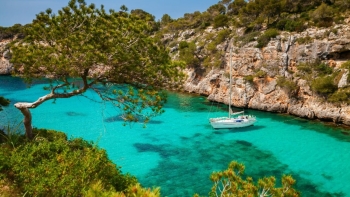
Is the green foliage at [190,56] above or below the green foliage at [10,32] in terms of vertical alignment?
below

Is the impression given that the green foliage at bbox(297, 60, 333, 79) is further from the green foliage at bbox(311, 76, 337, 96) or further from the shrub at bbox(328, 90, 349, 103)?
the shrub at bbox(328, 90, 349, 103)

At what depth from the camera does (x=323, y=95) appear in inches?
1208

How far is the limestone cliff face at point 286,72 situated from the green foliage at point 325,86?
31.6 inches

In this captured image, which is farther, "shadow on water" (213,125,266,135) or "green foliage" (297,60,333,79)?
"green foliage" (297,60,333,79)

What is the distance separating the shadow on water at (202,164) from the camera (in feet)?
51.7

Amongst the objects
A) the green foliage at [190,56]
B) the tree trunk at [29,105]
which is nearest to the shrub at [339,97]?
the green foliage at [190,56]

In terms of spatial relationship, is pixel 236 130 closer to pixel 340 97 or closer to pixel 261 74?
pixel 261 74

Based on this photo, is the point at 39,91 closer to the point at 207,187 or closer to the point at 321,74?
the point at 207,187

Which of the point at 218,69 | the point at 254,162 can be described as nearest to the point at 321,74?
the point at 218,69

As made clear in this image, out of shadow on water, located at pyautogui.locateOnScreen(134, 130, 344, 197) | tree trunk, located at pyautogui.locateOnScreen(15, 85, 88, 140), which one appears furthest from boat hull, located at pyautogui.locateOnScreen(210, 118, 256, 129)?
tree trunk, located at pyautogui.locateOnScreen(15, 85, 88, 140)

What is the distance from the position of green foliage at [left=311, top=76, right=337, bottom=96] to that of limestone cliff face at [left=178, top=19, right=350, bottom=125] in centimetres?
80

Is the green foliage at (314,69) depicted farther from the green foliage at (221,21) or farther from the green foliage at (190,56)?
the green foliage at (221,21)

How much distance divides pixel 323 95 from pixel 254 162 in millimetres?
16747

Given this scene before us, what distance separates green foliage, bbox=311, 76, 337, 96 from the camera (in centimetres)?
2972
